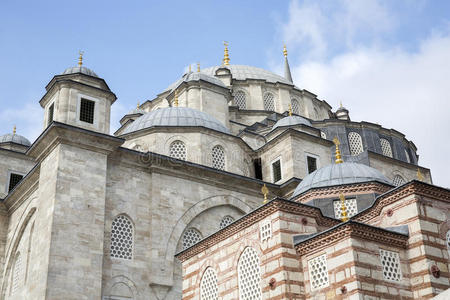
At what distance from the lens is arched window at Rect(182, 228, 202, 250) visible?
17781 millimetres

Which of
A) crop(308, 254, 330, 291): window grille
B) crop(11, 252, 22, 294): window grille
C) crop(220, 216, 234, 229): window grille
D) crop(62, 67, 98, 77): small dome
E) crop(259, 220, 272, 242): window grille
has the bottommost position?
crop(308, 254, 330, 291): window grille

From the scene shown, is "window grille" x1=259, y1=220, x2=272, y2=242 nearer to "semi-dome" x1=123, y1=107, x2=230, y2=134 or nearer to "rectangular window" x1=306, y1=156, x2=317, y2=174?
"semi-dome" x1=123, y1=107, x2=230, y2=134

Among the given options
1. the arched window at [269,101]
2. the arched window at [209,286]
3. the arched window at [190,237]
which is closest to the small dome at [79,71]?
the arched window at [190,237]

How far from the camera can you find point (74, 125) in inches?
682

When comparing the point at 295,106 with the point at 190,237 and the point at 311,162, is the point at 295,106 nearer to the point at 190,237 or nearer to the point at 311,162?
the point at 311,162

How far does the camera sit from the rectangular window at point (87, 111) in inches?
699

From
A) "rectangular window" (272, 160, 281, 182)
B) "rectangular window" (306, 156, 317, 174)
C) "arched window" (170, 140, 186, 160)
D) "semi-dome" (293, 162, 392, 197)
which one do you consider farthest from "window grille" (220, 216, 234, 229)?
"rectangular window" (306, 156, 317, 174)

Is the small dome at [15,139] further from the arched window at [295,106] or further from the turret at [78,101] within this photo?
the arched window at [295,106]

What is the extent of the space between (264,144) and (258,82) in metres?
8.50

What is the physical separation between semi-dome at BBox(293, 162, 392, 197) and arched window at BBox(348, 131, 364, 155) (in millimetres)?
9784

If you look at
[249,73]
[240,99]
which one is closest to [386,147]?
[240,99]

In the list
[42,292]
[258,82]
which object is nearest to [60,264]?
[42,292]

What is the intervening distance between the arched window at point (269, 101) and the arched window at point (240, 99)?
113 centimetres

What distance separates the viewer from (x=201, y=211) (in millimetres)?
18406
